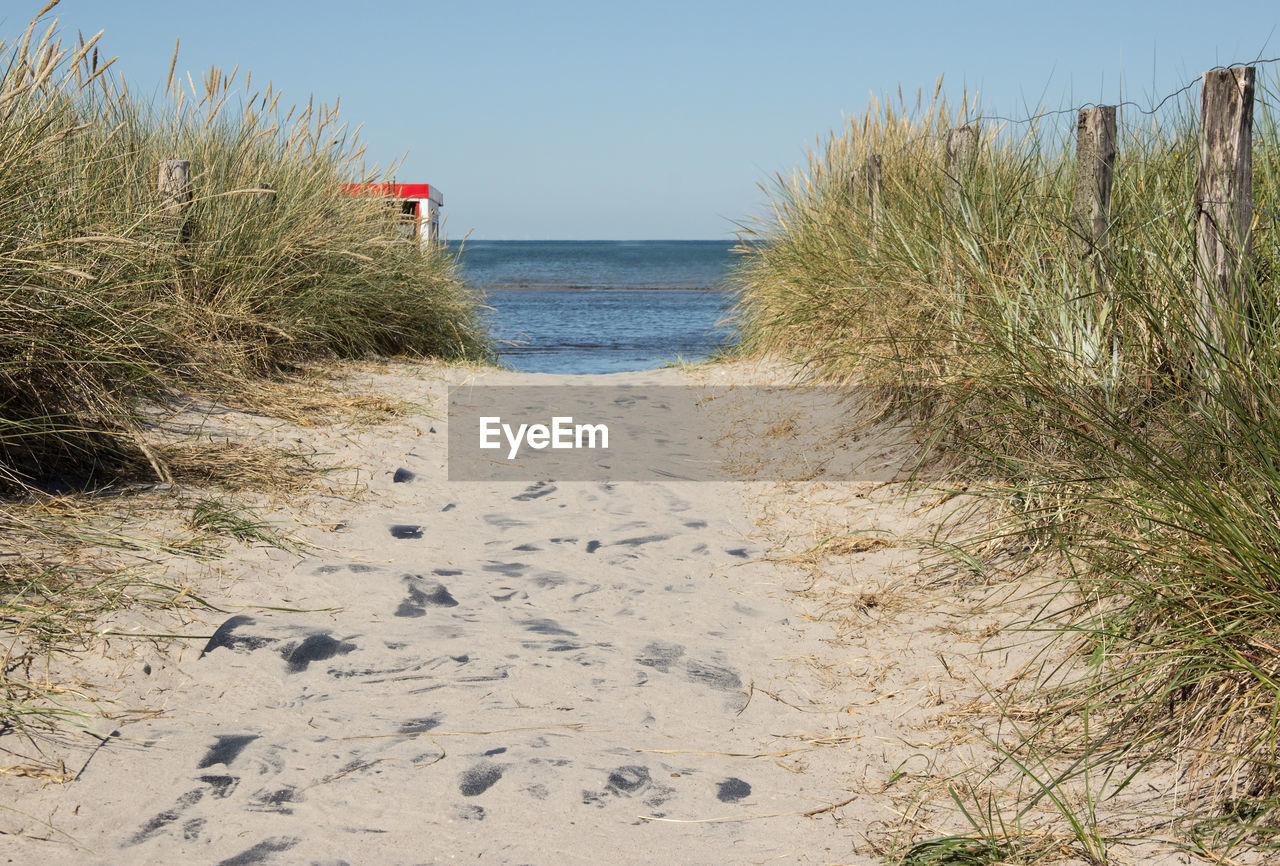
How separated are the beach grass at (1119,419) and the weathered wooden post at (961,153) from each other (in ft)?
0.27

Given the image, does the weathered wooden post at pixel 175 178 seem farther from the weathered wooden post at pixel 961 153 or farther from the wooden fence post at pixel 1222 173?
the wooden fence post at pixel 1222 173

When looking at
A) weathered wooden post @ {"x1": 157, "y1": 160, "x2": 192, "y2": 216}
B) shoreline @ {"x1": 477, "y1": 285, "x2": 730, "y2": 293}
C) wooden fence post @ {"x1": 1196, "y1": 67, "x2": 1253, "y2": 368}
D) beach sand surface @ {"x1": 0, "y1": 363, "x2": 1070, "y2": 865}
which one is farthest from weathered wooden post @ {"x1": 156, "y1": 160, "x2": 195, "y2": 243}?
shoreline @ {"x1": 477, "y1": 285, "x2": 730, "y2": 293}

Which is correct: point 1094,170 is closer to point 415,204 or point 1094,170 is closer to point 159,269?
point 159,269

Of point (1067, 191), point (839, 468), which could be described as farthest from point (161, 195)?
point (1067, 191)

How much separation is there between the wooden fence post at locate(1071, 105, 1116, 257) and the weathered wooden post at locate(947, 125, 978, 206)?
0.91 m

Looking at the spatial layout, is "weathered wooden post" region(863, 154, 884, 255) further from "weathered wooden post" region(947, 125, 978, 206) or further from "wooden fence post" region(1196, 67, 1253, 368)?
"wooden fence post" region(1196, 67, 1253, 368)

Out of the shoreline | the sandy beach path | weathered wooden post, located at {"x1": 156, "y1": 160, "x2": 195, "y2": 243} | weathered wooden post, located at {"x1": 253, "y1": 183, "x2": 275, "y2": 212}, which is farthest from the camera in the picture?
the shoreline

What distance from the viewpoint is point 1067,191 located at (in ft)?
14.5

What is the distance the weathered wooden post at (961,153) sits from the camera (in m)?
5.11

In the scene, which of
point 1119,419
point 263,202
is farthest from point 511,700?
point 263,202

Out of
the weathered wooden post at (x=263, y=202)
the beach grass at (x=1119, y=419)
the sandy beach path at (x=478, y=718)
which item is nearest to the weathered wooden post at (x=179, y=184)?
the weathered wooden post at (x=263, y=202)

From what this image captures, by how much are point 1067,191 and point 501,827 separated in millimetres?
3673

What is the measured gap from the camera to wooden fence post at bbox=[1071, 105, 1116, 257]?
3.92 metres

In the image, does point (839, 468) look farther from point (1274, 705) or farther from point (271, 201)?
point (271, 201)
